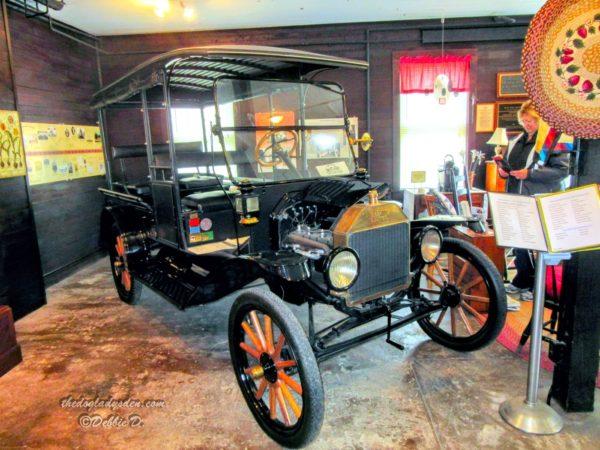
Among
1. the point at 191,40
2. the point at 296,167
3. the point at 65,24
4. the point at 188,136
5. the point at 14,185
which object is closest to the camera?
the point at 296,167

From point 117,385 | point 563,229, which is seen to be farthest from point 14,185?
point 563,229

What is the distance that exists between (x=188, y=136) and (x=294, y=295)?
124 inches

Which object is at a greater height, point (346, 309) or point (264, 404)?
point (346, 309)

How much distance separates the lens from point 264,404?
224cm

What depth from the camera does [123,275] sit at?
416 centimetres

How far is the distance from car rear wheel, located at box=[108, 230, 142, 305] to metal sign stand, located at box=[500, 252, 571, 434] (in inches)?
129

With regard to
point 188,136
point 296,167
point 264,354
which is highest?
point 188,136

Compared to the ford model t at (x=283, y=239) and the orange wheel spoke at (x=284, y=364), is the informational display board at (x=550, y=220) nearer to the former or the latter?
the ford model t at (x=283, y=239)

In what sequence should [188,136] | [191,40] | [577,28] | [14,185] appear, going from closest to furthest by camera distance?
[577,28], [14,185], [188,136], [191,40]

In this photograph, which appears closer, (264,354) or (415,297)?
(264,354)

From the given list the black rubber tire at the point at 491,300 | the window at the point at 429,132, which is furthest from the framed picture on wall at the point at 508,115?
the black rubber tire at the point at 491,300

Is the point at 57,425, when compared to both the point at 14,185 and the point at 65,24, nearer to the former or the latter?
the point at 14,185

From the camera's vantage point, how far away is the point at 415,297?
9.32 feet

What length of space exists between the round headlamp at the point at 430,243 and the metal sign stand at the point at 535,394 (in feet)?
2.24
